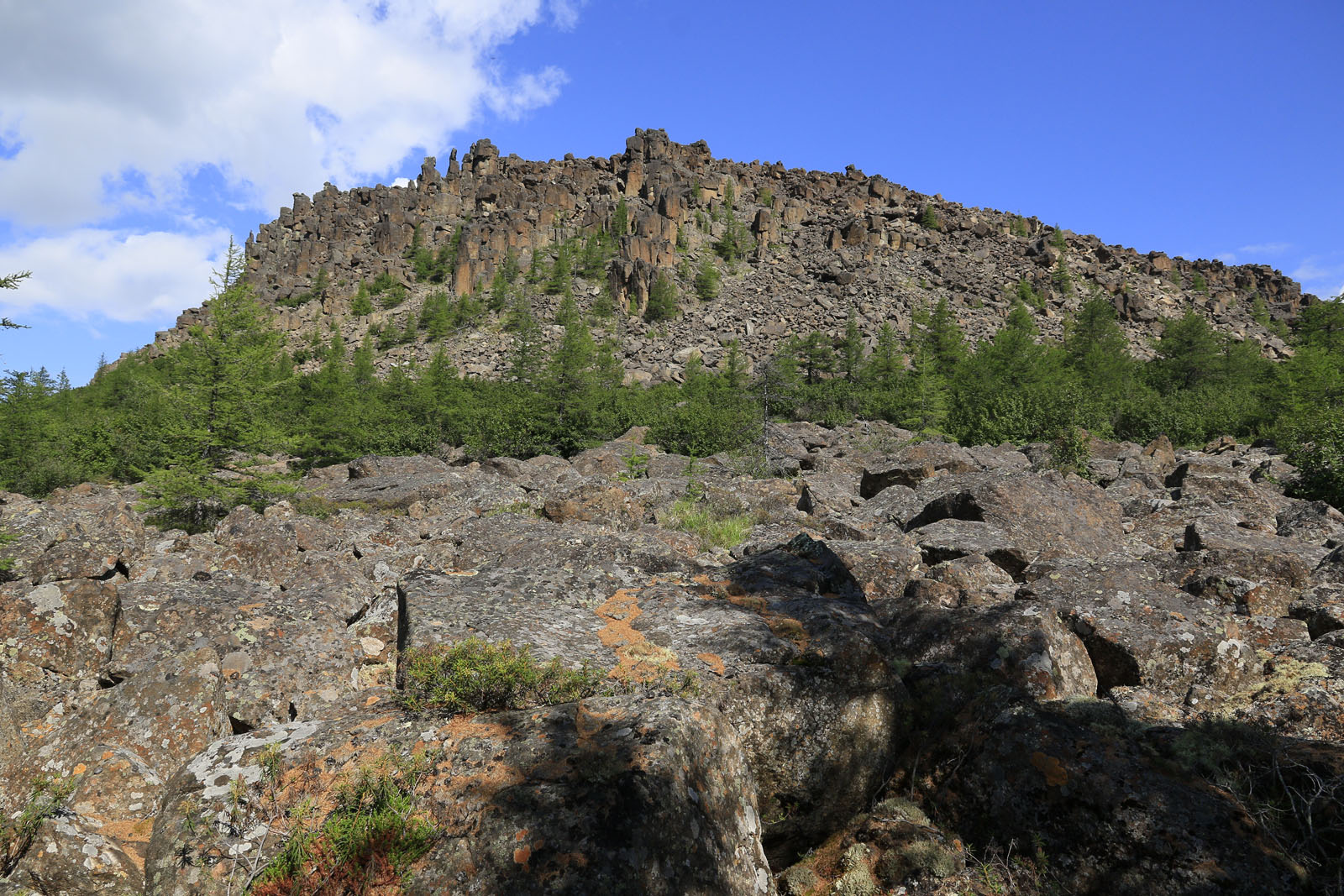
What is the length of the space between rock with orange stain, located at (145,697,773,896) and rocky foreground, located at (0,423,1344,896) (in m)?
0.01

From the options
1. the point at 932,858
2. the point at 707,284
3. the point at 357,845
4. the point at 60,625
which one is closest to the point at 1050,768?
the point at 932,858

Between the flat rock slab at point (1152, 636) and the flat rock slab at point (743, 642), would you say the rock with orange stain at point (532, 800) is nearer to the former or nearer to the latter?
the flat rock slab at point (743, 642)

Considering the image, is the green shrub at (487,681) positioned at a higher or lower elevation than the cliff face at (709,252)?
lower

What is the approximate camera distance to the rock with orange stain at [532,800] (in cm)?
253

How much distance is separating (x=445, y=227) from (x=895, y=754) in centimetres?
10666

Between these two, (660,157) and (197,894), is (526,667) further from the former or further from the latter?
(660,157)

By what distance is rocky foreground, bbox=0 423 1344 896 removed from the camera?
8.83ft

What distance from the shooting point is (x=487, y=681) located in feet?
11.5

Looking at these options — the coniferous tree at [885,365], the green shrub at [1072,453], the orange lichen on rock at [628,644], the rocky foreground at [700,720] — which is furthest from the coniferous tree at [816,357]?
the orange lichen on rock at [628,644]

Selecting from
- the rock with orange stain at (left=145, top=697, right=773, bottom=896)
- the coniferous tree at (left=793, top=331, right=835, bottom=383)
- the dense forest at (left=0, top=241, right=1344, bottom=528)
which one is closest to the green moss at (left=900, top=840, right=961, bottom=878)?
the rock with orange stain at (left=145, top=697, right=773, bottom=896)

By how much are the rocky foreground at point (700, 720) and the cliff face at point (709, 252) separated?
52.5m

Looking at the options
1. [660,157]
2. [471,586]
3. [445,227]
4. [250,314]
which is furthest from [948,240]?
[471,586]

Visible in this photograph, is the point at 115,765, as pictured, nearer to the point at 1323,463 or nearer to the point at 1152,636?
the point at 1152,636

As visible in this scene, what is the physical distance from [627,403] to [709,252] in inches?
2259
